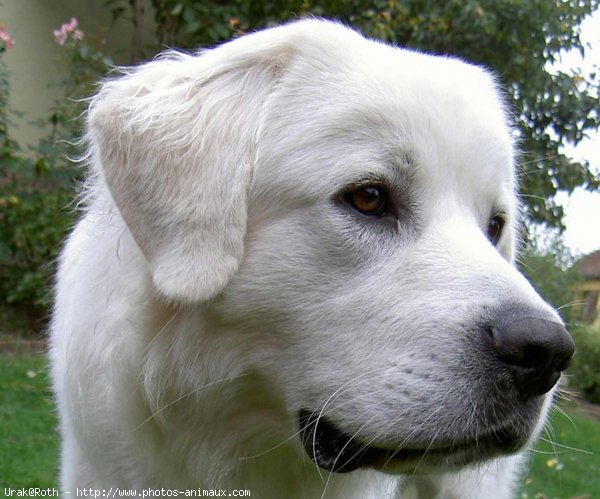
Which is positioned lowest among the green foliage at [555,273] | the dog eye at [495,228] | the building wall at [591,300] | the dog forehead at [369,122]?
the building wall at [591,300]

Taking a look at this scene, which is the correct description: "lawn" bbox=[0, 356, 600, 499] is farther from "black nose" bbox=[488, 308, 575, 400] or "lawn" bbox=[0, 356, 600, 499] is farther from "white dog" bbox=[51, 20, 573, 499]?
"black nose" bbox=[488, 308, 575, 400]

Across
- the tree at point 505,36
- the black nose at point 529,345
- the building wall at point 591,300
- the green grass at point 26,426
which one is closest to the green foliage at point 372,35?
the tree at point 505,36

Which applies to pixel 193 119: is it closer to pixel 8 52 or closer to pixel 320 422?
pixel 320 422

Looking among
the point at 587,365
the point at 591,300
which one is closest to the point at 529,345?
the point at 587,365

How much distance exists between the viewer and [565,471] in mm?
6168

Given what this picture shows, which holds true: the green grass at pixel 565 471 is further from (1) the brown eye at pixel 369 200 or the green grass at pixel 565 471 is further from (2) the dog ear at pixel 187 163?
(2) the dog ear at pixel 187 163

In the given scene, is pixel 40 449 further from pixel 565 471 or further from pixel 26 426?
pixel 565 471

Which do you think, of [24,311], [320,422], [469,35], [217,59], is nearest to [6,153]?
[24,311]

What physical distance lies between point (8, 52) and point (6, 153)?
1809 millimetres

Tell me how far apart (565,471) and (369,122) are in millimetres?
5111

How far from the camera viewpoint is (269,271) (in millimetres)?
1925

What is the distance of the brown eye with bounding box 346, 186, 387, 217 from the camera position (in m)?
1.94

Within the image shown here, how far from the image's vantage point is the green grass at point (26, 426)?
412cm

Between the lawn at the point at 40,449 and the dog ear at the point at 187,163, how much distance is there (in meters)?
2.01
